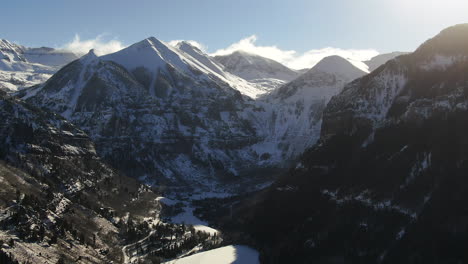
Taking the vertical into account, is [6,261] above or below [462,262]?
above

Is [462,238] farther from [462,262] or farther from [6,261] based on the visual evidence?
[6,261]

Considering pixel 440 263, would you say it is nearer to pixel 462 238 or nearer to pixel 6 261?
pixel 462 238

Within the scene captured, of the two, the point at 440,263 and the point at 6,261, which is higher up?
the point at 6,261

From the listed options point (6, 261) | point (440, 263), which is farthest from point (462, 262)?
point (6, 261)

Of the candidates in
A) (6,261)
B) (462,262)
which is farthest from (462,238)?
(6,261)
